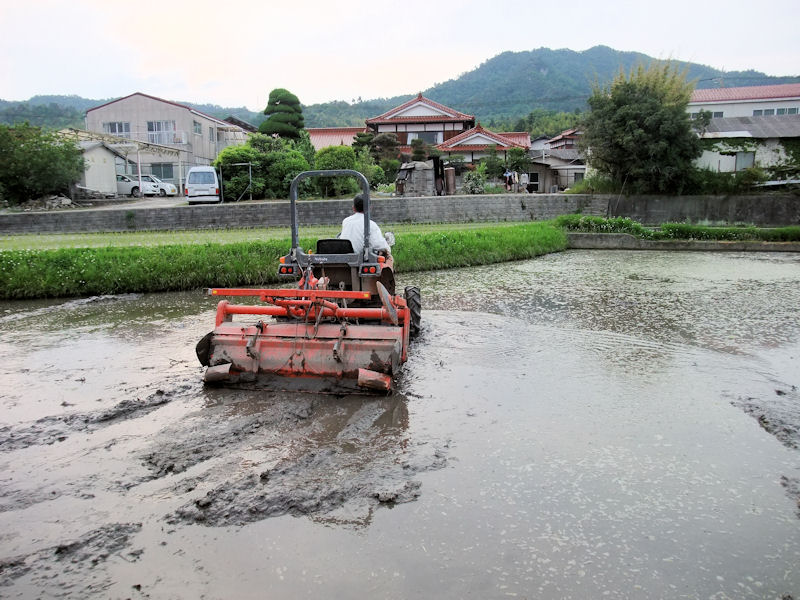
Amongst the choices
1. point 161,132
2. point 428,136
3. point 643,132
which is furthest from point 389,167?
point 161,132

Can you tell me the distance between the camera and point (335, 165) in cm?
2458

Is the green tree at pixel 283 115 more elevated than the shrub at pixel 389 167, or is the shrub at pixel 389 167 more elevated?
the green tree at pixel 283 115

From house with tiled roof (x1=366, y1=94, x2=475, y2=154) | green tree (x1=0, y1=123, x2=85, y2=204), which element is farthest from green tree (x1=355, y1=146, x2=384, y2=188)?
house with tiled roof (x1=366, y1=94, x2=475, y2=154)

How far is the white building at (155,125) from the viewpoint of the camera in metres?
35.2

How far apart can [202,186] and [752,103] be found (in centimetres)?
3329

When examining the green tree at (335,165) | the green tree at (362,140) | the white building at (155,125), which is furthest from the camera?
the white building at (155,125)

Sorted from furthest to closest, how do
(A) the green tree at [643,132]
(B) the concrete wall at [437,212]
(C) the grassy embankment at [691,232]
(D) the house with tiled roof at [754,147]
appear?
1. (D) the house with tiled roof at [754,147]
2. (A) the green tree at [643,132]
3. (C) the grassy embankment at [691,232]
4. (B) the concrete wall at [437,212]

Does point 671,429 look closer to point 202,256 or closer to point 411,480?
point 411,480

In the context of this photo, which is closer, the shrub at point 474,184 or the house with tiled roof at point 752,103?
the shrub at point 474,184

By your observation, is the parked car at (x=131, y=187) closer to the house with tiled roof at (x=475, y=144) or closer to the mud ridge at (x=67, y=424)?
the house with tiled roof at (x=475, y=144)

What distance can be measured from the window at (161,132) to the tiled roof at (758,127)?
89.9ft

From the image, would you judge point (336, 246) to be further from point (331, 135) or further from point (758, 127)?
point (331, 135)

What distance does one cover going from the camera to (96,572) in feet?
10.4

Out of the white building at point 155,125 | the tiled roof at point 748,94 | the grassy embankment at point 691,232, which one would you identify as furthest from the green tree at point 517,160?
the white building at point 155,125
